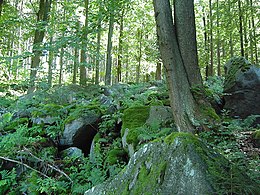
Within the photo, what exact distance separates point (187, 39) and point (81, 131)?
3.32m

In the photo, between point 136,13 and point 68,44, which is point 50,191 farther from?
point 136,13

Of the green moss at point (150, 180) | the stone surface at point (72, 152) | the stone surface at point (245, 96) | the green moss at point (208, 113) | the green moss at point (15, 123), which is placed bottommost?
the stone surface at point (72, 152)

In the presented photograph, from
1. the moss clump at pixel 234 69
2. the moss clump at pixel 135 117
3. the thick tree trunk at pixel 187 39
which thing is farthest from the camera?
the moss clump at pixel 234 69

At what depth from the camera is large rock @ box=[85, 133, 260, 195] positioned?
1.83m

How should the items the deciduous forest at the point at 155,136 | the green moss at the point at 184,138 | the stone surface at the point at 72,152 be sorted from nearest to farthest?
the deciduous forest at the point at 155,136, the green moss at the point at 184,138, the stone surface at the point at 72,152

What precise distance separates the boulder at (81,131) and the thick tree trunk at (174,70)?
2.37 metres

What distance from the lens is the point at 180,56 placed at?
4.92m

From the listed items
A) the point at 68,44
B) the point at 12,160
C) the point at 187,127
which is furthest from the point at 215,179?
the point at 68,44

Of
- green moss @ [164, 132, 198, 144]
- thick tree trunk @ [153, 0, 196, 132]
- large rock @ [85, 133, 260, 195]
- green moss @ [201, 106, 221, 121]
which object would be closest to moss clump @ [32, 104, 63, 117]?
thick tree trunk @ [153, 0, 196, 132]

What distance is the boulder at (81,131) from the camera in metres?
5.85

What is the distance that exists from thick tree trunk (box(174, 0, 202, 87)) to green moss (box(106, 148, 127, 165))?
2024 millimetres

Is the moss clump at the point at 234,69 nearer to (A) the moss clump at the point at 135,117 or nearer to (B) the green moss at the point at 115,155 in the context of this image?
(A) the moss clump at the point at 135,117

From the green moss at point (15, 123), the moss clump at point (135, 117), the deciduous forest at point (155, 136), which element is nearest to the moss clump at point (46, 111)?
the deciduous forest at point (155, 136)

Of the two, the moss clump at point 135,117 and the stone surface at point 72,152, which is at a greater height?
the moss clump at point 135,117
